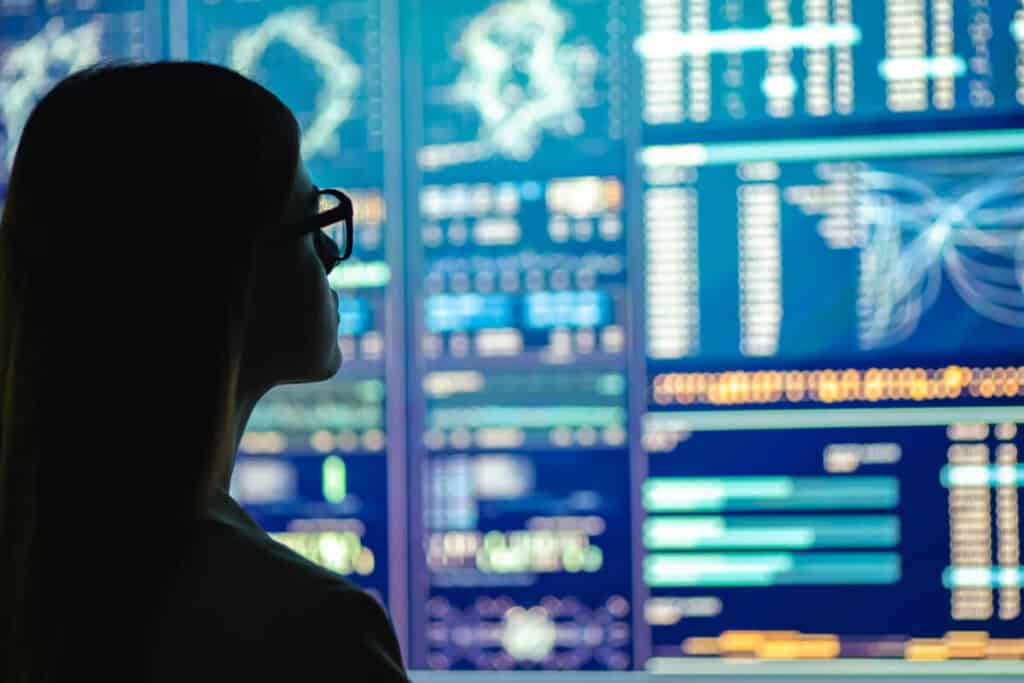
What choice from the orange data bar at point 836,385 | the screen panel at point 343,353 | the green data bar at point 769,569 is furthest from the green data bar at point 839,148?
the green data bar at point 769,569

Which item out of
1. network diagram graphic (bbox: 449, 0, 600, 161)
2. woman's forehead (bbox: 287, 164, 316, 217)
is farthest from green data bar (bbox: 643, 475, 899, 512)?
woman's forehead (bbox: 287, 164, 316, 217)

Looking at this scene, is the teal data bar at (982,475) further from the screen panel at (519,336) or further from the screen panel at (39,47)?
the screen panel at (39,47)

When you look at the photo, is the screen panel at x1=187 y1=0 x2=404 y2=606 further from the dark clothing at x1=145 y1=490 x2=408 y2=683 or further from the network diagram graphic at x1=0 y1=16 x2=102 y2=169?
the dark clothing at x1=145 y1=490 x2=408 y2=683

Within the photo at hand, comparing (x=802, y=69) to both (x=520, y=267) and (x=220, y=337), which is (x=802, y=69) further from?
(x=220, y=337)

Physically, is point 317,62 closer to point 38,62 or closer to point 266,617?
point 38,62

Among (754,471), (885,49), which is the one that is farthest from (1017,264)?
(754,471)

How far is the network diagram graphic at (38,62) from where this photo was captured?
156 centimetres

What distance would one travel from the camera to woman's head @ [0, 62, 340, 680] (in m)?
0.62

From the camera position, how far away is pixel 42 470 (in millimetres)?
624

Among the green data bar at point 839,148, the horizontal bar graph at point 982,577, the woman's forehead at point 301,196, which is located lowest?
the horizontal bar graph at point 982,577

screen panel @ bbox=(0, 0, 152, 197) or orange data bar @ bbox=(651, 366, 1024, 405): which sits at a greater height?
screen panel @ bbox=(0, 0, 152, 197)

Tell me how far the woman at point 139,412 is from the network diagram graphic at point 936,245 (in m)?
0.97

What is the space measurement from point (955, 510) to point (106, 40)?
1371mm

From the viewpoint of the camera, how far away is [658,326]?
1.44 meters
